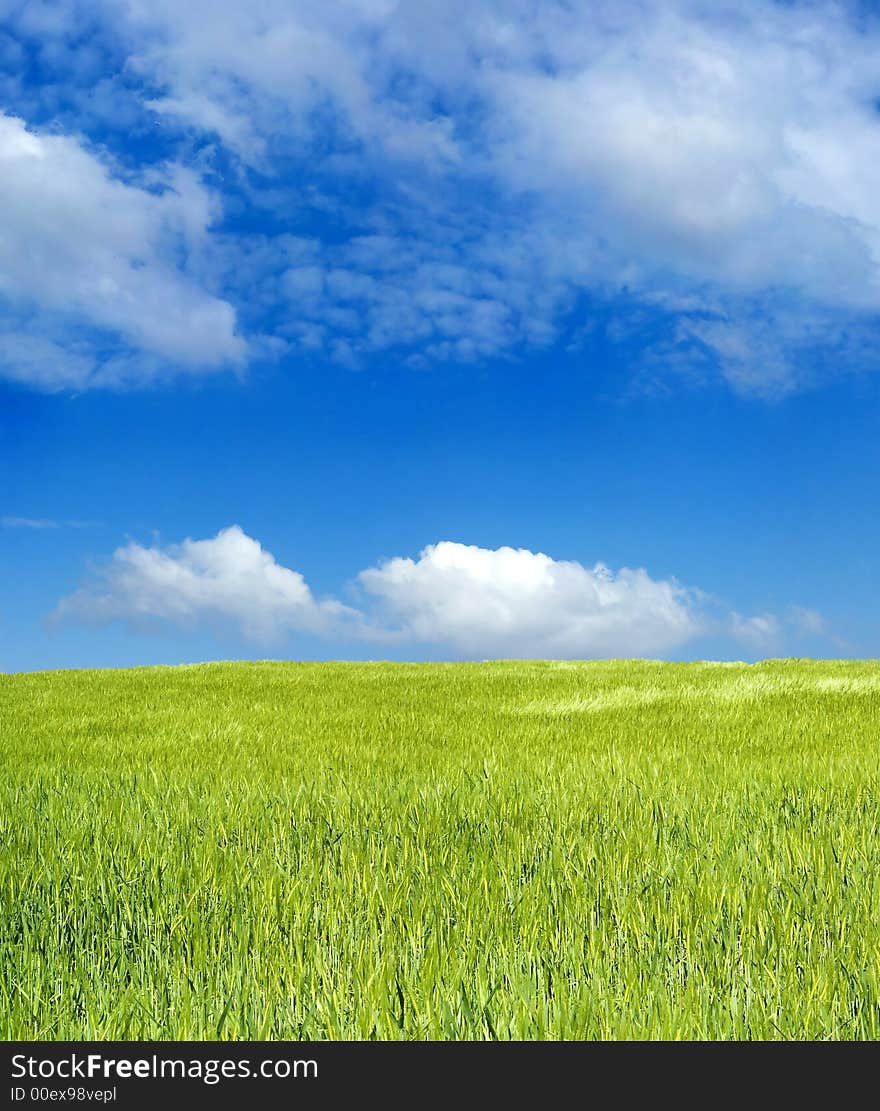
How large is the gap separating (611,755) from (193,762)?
417 centimetres

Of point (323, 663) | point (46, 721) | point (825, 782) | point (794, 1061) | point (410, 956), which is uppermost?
point (323, 663)

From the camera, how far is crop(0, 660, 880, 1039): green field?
2.40m

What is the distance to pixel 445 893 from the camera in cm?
343

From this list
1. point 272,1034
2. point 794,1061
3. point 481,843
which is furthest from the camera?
point 481,843

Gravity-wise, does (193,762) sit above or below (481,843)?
above

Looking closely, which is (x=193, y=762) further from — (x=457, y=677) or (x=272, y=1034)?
(x=457, y=677)

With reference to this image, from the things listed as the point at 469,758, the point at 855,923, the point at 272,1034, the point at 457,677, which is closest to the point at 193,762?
the point at 469,758

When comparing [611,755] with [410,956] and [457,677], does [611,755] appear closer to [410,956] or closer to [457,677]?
[410,956]

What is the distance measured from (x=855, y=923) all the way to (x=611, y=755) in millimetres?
4247

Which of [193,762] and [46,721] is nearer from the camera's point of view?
[193,762]

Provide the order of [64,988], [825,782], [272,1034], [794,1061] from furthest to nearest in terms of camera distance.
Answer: [825,782] → [64,988] → [272,1034] → [794,1061]

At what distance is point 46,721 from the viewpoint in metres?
11.9

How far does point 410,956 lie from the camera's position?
2797mm

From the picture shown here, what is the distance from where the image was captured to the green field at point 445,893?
7.88ft
